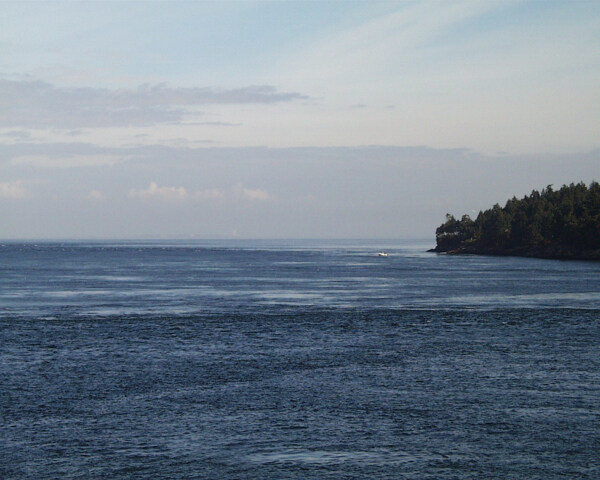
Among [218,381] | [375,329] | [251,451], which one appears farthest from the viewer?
[375,329]

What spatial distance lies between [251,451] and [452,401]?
365 inches

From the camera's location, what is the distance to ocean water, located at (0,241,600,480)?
66.4ft

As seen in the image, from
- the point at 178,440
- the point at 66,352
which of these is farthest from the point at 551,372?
the point at 66,352

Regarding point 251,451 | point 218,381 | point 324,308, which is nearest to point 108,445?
point 251,451

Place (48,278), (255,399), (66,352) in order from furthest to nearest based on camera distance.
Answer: (48,278) < (66,352) < (255,399)

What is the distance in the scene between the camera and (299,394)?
28.3m

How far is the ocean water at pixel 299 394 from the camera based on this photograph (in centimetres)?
2025

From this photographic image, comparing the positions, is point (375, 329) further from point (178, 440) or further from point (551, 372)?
point (178, 440)

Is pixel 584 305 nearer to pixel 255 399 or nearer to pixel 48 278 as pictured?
pixel 255 399

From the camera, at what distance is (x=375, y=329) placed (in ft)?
159

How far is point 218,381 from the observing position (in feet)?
101

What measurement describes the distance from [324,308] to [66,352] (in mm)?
28628

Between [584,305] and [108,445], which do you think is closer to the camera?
[108,445]

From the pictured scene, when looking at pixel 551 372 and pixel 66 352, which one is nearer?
pixel 551 372
